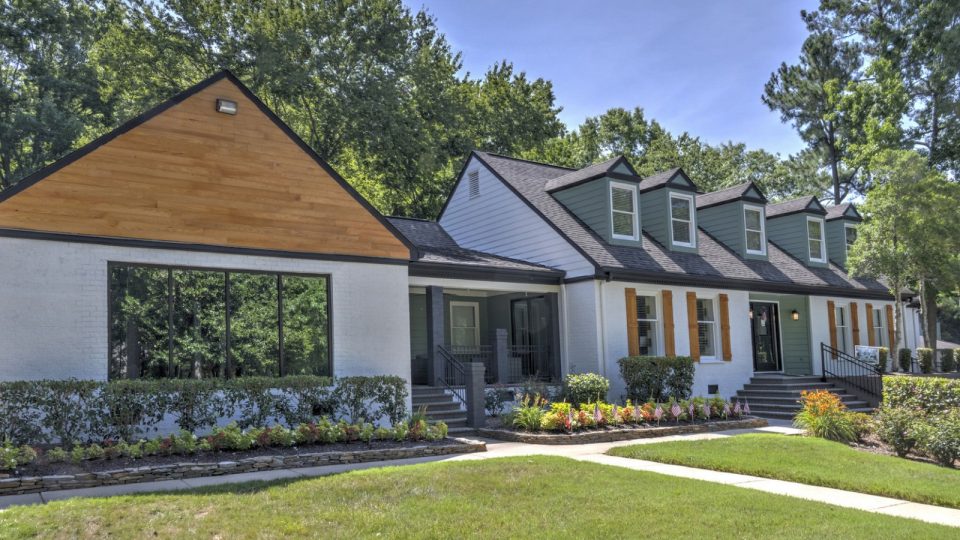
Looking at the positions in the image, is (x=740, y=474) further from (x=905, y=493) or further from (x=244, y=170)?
(x=244, y=170)

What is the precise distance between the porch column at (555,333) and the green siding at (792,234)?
1027 cm

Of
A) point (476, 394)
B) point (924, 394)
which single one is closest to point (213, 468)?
point (476, 394)

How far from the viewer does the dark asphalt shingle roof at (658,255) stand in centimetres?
1791

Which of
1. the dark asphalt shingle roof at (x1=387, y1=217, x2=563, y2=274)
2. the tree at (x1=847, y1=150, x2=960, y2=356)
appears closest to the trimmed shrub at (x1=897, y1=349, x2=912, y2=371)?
the tree at (x1=847, y1=150, x2=960, y2=356)

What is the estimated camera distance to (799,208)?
78.3 ft

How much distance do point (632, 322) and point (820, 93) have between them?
23.5 metres

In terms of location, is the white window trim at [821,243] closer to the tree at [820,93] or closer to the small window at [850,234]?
the small window at [850,234]

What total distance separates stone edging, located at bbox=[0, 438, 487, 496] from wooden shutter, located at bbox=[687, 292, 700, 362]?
28.8 ft

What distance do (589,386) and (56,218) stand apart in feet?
32.3

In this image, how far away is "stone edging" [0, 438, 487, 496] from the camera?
8172 millimetres

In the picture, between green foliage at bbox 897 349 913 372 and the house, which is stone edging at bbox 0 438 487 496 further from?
green foliage at bbox 897 349 913 372

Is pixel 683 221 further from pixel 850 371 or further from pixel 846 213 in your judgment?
pixel 846 213

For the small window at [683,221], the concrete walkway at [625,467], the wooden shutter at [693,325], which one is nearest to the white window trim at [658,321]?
the wooden shutter at [693,325]

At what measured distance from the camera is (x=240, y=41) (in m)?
25.5
